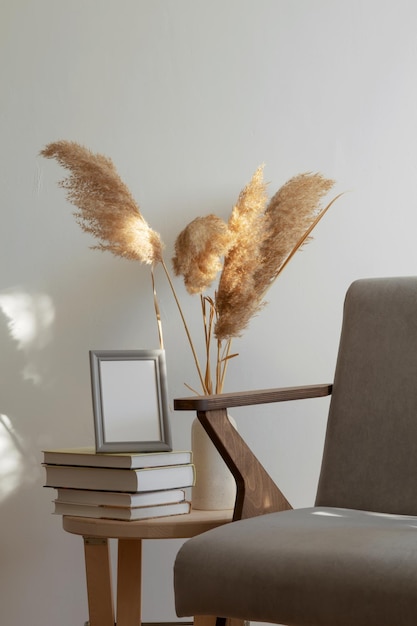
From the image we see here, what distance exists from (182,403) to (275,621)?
41 cm

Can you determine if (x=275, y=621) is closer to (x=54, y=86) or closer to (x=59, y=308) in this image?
(x=59, y=308)

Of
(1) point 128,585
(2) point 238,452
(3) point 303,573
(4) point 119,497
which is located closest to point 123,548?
(1) point 128,585

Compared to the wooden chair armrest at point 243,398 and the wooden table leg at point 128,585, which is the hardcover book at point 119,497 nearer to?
the wooden table leg at point 128,585

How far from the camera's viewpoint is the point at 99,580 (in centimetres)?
188

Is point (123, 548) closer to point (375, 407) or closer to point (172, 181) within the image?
point (375, 407)

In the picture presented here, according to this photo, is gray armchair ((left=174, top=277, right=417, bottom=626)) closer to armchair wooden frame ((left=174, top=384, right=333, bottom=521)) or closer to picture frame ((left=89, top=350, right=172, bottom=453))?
armchair wooden frame ((left=174, top=384, right=333, bottom=521))

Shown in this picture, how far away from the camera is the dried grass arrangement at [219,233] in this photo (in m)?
1.98

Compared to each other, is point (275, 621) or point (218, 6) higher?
point (218, 6)

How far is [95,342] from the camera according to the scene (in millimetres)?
2361

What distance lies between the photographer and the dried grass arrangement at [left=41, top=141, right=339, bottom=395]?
78.0 inches

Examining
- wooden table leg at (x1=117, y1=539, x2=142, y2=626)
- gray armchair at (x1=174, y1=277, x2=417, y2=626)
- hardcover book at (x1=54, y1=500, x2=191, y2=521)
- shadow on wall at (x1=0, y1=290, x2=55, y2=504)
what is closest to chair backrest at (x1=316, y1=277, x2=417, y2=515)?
gray armchair at (x1=174, y1=277, x2=417, y2=626)

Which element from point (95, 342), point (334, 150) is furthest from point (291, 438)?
point (334, 150)

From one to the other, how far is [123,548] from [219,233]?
70 cm

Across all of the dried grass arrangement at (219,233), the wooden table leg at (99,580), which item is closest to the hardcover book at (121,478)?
the wooden table leg at (99,580)
